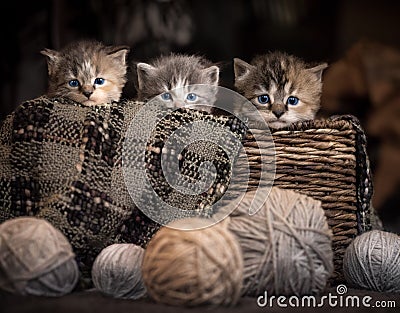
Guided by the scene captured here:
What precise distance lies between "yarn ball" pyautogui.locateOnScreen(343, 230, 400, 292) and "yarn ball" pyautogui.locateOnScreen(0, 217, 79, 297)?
60 cm

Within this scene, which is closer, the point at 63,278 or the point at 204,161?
the point at 63,278

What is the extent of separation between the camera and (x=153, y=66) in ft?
4.93

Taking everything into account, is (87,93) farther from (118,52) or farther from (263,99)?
(263,99)

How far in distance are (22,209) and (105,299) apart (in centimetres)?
28

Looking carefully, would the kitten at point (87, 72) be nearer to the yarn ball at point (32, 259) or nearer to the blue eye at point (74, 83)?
the blue eye at point (74, 83)

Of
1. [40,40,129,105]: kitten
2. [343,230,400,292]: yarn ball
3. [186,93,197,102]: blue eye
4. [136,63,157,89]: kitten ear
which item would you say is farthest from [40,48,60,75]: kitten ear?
[343,230,400,292]: yarn ball

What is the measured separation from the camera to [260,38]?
2.96 m

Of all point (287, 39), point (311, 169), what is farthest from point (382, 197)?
point (311, 169)

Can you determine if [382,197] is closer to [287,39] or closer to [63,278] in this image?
[287,39]

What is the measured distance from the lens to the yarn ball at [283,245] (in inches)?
41.2

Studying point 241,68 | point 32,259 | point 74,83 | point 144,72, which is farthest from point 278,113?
point 32,259

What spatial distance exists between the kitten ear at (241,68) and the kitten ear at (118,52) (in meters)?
0.27

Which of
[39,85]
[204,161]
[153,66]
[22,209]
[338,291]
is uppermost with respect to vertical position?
[39,85]

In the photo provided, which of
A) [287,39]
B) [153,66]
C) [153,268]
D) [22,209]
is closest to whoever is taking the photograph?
[153,268]
